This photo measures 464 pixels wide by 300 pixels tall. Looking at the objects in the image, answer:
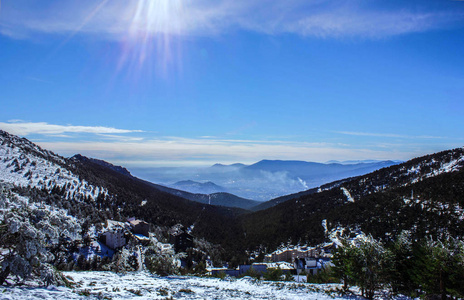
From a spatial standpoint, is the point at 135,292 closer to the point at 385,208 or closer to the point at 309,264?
the point at 309,264

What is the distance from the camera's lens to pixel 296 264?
1972 inches

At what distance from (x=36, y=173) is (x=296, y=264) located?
204 ft

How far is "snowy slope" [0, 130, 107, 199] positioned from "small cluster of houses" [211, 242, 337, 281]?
4069cm

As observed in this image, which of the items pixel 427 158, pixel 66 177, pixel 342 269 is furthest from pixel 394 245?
pixel 427 158

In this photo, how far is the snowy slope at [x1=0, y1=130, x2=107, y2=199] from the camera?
61062mm

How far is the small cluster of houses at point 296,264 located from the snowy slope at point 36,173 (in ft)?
133

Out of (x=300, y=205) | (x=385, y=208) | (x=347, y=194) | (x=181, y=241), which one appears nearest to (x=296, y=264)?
(x=181, y=241)

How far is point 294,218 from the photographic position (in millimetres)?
96188

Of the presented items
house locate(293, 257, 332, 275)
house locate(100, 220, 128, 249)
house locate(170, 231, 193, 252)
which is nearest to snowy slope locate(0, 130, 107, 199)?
house locate(170, 231, 193, 252)

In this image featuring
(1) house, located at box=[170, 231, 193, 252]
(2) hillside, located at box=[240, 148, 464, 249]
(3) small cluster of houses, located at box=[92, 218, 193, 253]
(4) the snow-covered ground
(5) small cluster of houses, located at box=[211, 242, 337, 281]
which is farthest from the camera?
(2) hillside, located at box=[240, 148, 464, 249]

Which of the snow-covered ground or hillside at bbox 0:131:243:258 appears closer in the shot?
the snow-covered ground

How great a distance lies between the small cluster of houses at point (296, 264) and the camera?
4259 cm

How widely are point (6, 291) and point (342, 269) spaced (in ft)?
73.1

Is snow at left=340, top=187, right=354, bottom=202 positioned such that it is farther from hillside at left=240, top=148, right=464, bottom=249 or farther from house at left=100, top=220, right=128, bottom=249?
house at left=100, top=220, right=128, bottom=249
